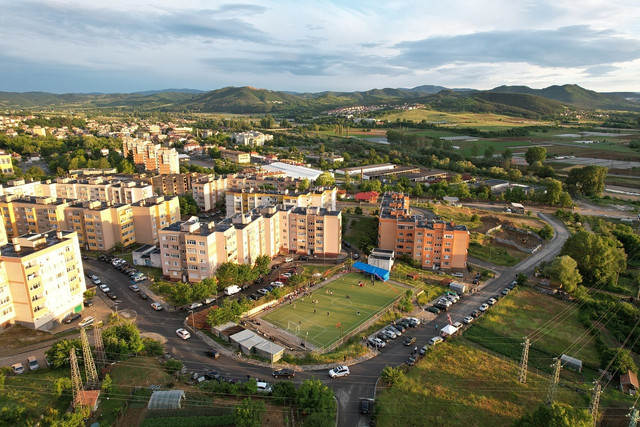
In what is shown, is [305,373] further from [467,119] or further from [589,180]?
[467,119]

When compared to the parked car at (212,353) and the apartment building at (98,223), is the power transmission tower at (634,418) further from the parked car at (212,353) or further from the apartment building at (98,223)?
the apartment building at (98,223)

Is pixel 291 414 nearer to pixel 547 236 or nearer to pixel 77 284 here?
pixel 77 284

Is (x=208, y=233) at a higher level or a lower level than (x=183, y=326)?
higher

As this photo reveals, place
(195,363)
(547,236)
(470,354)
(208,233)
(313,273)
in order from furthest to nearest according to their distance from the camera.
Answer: (547,236), (313,273), (208,233), (470,354), (195,363)

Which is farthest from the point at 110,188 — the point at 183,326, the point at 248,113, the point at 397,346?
the point at 248,113

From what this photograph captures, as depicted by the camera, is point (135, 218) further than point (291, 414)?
Yes

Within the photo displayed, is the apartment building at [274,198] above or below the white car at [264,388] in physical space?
above

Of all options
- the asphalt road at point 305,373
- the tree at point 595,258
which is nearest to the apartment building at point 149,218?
the asphalt road at point 305,373

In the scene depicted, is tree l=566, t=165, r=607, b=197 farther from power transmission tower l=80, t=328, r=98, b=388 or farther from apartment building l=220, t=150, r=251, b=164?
power transmission tower l=80, t=328, r=98, b=388
